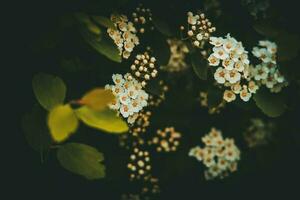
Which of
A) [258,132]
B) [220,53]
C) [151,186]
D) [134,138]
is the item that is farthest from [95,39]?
[258,132]

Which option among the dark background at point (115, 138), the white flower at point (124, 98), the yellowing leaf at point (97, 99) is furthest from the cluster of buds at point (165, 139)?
the yellowing leaf at point (97, 99)

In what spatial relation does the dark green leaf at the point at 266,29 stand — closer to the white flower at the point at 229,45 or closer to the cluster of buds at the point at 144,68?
the white flower at the point at 229,45

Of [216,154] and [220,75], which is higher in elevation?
[220,75]

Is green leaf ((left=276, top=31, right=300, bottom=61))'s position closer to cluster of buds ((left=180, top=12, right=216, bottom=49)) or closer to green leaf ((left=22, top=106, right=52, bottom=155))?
cluster of buds ((left=180, top=12, right=216, bottom=49))

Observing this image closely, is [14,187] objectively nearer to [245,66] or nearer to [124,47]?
[124,47]

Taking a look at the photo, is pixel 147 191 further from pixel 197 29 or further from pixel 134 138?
pixel 197 29

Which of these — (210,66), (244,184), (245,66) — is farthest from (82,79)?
(244,184)
